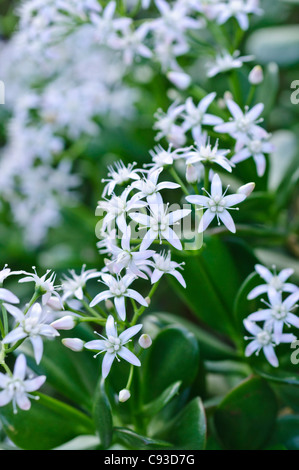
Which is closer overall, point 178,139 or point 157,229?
point 157,229

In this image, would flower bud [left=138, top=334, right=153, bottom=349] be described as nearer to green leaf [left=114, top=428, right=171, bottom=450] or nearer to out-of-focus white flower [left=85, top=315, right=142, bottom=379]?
out-of-focus white flower [left=85, top=315, right=142, bottom=379]

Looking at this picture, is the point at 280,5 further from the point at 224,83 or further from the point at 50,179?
the point at 50,179

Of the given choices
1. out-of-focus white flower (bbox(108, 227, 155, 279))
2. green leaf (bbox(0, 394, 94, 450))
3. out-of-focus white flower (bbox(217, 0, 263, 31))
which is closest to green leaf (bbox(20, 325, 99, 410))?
green leaf (bbox(0, 394, 94, 450))

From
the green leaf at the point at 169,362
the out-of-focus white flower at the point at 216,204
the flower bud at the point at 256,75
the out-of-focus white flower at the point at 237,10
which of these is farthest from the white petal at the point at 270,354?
the out-of-focus white flower at the point at 237,10

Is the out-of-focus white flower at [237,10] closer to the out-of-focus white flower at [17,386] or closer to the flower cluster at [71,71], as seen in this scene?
the flower cluster at [71,71]
